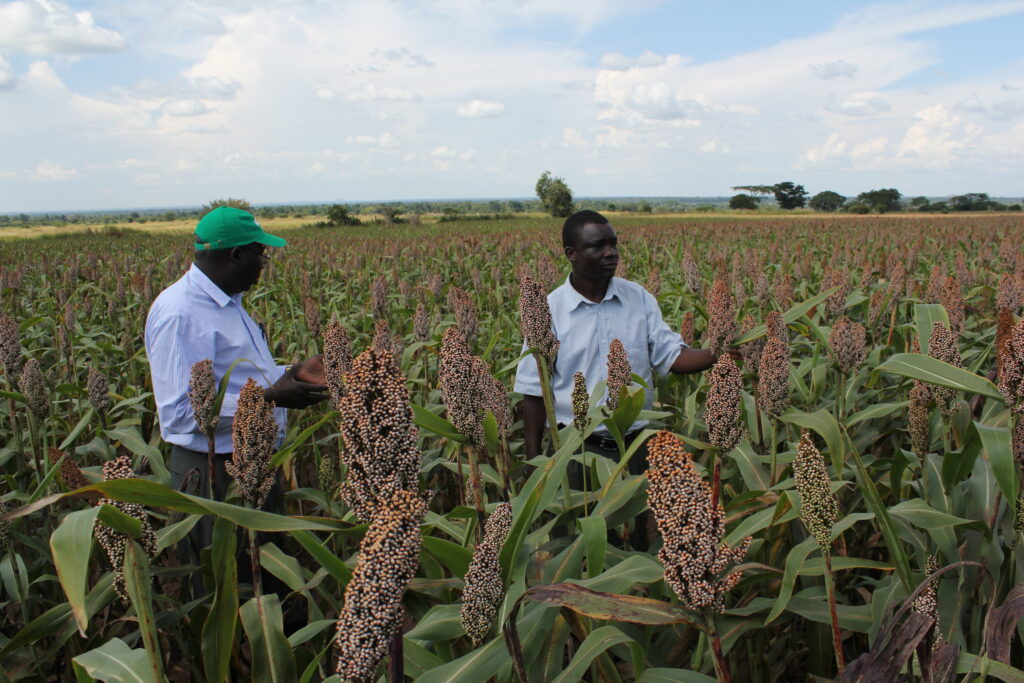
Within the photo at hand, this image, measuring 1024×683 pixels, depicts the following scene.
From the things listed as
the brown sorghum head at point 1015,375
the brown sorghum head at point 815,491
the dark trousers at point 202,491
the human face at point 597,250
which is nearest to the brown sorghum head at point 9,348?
the dark trousers at point 202,491

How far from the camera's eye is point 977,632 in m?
1.75

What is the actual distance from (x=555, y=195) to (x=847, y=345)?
73.9 metres

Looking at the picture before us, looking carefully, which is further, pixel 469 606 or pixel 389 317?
pixel 389 317

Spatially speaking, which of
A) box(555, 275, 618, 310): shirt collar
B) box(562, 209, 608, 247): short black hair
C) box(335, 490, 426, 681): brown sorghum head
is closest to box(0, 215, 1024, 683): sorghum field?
box(335, 490, 426, 681): brown sorghum head

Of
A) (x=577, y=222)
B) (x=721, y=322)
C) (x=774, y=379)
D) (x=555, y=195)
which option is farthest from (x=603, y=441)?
(x=555, y=195)

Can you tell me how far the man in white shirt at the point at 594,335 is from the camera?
124 inches

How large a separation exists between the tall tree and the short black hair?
64569mm

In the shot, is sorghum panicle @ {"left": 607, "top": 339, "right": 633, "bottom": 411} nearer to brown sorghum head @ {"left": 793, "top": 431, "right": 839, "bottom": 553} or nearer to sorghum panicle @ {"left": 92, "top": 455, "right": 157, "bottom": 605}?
brown sorghum head @ {"left": 793, "top": 431, "right": 839, "bottom": 553}

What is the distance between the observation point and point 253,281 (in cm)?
301

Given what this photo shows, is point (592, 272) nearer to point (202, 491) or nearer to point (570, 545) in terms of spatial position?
point (570, 545)

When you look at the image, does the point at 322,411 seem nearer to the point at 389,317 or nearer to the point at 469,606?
the point at 389,317

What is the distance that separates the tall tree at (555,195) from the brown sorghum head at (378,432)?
220ft

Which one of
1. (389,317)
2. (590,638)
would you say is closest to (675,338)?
(590,638)

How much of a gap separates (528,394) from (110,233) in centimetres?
3851
